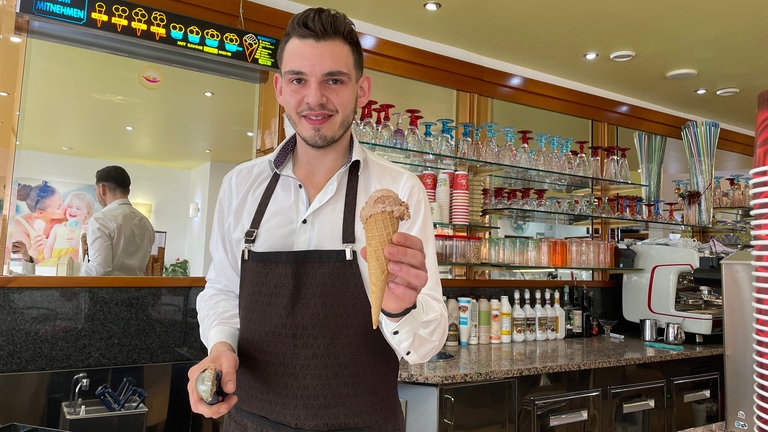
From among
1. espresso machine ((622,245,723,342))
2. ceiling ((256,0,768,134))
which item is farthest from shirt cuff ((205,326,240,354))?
espresso machine ((622,245,723,342))

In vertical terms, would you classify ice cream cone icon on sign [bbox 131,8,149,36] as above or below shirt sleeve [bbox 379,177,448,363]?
above

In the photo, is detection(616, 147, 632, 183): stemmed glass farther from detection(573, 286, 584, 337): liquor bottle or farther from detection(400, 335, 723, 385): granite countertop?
detection(400, 335, 723, 385): granite countertop

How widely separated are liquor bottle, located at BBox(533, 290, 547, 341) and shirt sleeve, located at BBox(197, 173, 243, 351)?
269cm

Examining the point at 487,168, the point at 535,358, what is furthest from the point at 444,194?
the point at 535,358

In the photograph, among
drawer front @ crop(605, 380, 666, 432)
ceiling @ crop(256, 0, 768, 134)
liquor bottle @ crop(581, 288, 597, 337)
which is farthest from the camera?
liquor bottle @ crop(581, 288, 597, 337)

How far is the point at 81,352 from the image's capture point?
8.39ft

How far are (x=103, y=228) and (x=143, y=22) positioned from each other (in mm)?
1059

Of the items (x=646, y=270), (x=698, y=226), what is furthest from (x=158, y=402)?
(x=698, y=226)

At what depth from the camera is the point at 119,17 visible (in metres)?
2.50

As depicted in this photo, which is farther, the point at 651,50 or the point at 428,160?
the point at 651,50

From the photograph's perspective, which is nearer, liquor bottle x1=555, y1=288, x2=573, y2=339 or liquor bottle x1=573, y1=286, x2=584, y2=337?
liquor bottle x1=555, y1=288, x2=573, y2=339

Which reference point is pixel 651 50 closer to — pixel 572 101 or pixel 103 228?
pixel 572 101

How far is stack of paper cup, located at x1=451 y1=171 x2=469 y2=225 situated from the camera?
3.54 m

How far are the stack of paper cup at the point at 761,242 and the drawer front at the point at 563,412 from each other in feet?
7.56
